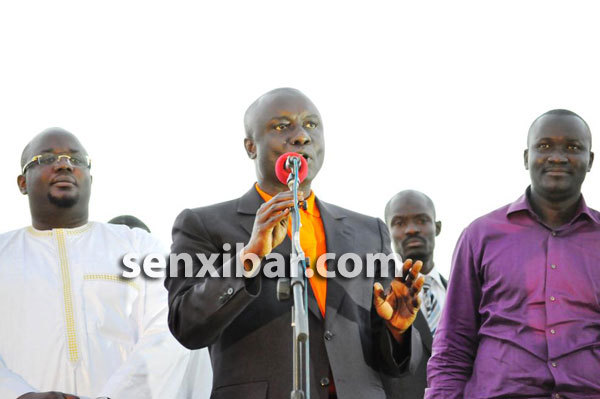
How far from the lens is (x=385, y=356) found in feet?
14.9

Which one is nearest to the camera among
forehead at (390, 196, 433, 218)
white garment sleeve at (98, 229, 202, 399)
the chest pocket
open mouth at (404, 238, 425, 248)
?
white garment sleeve at (98, 229, 202, 399)

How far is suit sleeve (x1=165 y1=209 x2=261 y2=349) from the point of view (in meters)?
4.22

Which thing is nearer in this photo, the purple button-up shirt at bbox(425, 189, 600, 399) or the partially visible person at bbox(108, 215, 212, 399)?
the purple button-up shirt at bbox(425, 189, 600, 399)

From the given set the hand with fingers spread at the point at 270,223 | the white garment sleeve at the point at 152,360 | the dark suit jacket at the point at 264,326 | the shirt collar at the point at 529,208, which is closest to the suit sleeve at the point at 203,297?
the dark suit jacket at the point at 264,326

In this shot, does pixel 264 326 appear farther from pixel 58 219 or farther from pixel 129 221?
pixel 129 221

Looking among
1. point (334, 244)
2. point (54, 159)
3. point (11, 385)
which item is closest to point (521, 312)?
point (334, 244)

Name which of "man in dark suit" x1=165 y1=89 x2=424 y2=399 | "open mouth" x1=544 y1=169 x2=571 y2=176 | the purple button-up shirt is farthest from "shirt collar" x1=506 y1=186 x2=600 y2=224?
"man in dark suit" x1=165 y1=89 x2=424 y2=399

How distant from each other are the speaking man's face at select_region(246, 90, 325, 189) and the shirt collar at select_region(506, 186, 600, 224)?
1.01 metres

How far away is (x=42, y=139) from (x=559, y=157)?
302cm

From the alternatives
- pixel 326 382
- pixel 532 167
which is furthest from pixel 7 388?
pixel 532 167

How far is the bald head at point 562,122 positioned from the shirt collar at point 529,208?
11.4 inches

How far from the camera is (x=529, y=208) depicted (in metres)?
4.87

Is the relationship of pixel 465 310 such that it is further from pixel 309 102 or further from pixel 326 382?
pixel 309 102

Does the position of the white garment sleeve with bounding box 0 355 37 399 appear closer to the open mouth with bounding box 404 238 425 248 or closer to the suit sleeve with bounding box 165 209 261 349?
the suit sleeve with bounding box 165 209 261 349
